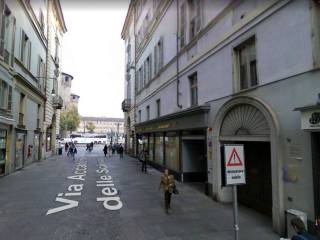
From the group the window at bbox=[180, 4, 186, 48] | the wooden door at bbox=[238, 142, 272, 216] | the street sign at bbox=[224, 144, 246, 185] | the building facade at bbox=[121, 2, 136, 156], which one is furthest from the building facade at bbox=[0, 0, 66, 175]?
the street sign at bbox=[224, 144, 246, 185]

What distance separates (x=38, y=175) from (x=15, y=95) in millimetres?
5523

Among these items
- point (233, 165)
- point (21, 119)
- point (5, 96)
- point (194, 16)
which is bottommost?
point (233, 165)

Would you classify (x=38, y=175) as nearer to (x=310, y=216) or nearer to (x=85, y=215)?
(x=85, y=215)

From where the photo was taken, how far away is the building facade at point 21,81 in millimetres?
16391

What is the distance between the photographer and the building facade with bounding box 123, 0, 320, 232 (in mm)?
6715

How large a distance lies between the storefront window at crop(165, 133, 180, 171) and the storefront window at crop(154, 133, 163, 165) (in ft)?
4.67

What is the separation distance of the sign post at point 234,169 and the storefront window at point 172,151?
34.6ft

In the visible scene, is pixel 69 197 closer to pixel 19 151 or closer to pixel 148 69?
pixel 19 151

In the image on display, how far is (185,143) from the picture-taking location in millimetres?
15031

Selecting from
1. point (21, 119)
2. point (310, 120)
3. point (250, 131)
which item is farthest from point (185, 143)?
point (21, 119)

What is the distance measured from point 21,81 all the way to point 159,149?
1070 centimetres

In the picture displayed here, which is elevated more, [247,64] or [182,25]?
[182,25]

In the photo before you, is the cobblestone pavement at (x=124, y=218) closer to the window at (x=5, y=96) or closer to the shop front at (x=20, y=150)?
the window at (x=5, y=96)

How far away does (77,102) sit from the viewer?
11994 centimetres
